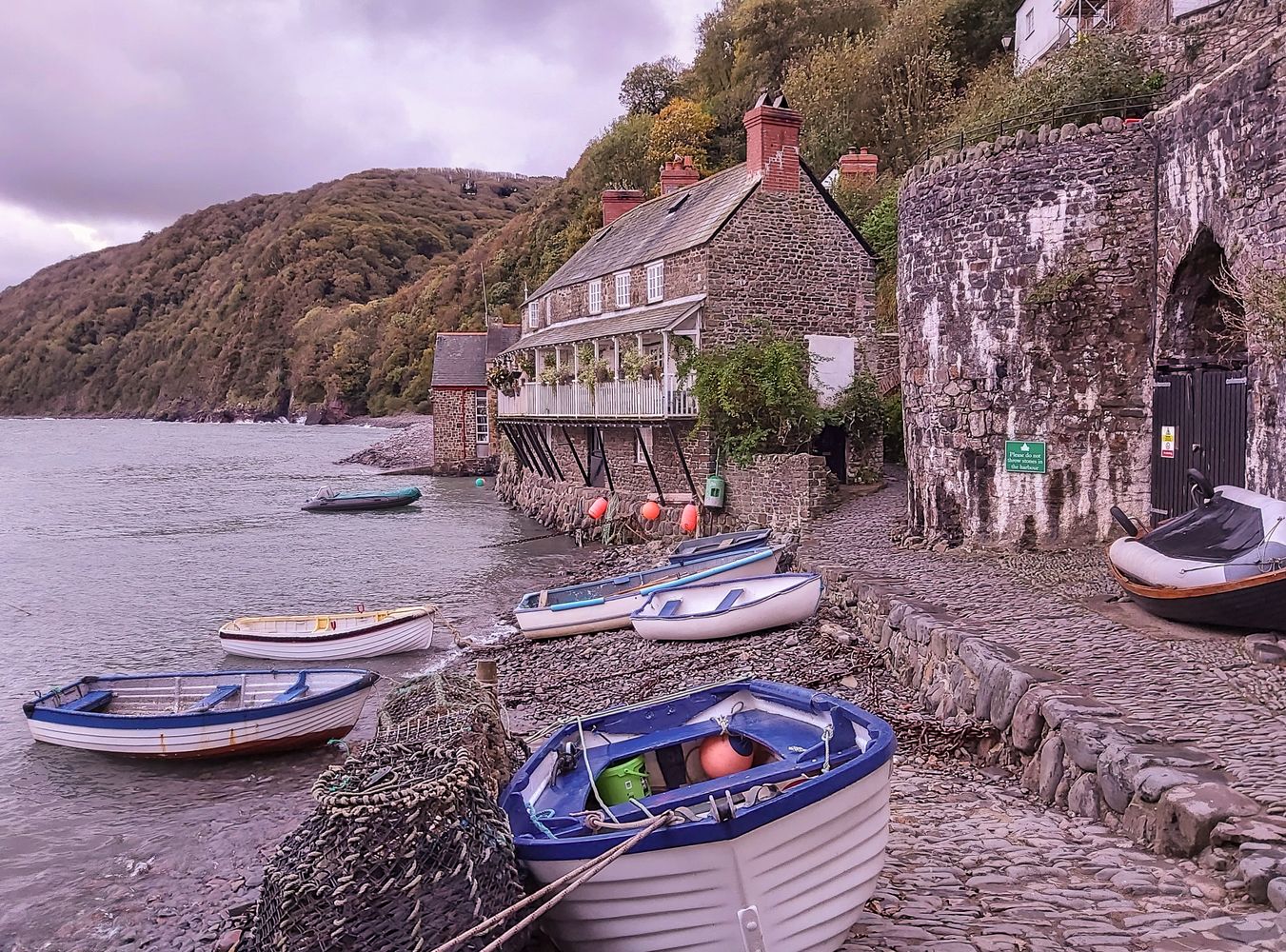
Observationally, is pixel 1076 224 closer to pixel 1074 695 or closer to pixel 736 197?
pixel 1074 695

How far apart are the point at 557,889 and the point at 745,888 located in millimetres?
1115

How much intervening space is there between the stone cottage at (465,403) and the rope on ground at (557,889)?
43.0 metres

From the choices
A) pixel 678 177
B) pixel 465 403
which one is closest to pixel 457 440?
pixel 465 403

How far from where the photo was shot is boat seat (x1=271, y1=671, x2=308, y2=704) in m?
12.5

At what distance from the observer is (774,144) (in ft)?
72.7

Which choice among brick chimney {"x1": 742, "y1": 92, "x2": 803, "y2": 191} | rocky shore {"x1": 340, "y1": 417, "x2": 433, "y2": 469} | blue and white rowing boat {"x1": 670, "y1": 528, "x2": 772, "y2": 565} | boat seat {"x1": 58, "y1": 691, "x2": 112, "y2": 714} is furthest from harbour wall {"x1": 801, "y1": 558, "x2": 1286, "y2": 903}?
rocky shore {"x1": 340, "y1": 417, "x2": 433, "y2": 469}

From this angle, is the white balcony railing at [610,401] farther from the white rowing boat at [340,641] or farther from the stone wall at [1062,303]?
the white rowing boat at [340,641]

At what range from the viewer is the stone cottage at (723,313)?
70.4ft

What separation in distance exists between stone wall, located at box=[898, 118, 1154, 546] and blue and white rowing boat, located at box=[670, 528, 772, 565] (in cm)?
380

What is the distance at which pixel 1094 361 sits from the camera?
13.1 meters

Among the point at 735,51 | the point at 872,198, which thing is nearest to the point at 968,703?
the point at 872,198

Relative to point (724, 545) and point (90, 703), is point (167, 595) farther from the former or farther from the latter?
point (724, 545)

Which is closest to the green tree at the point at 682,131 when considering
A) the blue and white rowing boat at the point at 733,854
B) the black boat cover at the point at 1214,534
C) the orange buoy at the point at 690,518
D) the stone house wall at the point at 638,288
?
the stone house wall at the point at 638,288

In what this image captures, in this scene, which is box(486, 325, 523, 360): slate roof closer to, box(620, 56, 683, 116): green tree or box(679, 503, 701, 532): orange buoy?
box(620, 56, 683, 116): green tree
